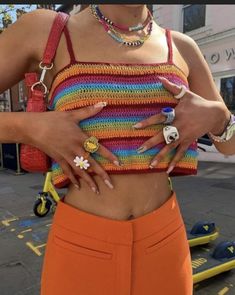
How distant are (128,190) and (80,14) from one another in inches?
24.3

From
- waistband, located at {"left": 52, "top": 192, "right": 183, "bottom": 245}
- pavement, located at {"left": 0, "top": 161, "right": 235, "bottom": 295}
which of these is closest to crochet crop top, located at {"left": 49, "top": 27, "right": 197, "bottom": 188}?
waistband, located at {"left": 52, "top": 192, "right": 183, "bottom": 245}

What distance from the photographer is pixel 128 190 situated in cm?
105

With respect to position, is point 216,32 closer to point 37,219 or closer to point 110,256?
point 37,219

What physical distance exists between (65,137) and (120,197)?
0.84ft

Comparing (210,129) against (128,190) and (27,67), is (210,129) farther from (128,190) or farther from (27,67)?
(27,67)

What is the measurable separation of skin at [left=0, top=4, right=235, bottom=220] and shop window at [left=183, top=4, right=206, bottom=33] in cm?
A: 1074

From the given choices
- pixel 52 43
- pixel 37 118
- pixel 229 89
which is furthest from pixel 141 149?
pixel 229 89

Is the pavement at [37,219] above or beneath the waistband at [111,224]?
beneath

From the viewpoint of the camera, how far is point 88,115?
3.15ft

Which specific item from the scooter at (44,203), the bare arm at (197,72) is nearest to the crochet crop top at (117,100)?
the bare arm at (197,72)

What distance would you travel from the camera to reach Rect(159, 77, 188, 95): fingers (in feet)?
3.40

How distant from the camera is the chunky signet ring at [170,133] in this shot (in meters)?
1.02

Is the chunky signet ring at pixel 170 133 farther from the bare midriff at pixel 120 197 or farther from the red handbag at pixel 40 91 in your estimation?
the red handbag at pixel 40 91

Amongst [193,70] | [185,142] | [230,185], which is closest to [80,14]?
[193,70]
